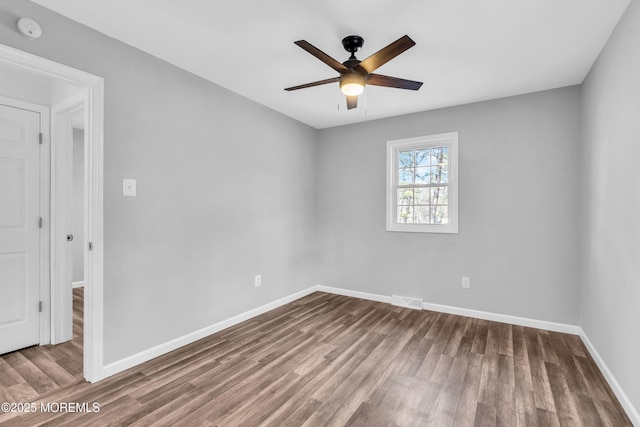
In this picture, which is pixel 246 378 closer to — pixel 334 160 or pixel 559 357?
pixel 559 357

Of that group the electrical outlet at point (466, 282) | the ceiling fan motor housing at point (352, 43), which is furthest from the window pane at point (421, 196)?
the ceiling fan motor housing at point (352, 43)

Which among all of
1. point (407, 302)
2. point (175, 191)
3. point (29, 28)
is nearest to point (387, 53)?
point (175, 191)

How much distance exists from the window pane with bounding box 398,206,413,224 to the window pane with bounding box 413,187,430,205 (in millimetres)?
133

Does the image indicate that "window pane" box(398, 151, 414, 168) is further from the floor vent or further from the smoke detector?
the smoke detector

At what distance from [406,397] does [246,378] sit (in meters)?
1.16

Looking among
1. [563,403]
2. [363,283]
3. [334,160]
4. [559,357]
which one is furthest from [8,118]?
[559,357]

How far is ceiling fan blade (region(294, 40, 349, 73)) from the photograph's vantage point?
193 centimetres

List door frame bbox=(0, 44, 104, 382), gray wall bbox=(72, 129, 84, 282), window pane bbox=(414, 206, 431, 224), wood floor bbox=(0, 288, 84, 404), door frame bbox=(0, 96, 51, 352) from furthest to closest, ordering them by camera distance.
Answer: gray wall bbox=(72, 129, 84, 282)
window pane bbox=(414, 206, 431, 224)
door frame bbox=(0, 96, 51, 352)
door frame bbox=(0, 44, 104, 382)
wood floor bbox=(0, 288, 84, 404)

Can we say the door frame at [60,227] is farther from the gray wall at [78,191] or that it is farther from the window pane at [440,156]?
the window pane at [440,156]

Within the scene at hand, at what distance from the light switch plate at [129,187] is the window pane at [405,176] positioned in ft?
10.4

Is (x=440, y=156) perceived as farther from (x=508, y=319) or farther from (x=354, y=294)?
(x=354, y=294)

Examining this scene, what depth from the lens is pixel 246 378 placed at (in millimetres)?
2328

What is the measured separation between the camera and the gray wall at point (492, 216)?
129 inches

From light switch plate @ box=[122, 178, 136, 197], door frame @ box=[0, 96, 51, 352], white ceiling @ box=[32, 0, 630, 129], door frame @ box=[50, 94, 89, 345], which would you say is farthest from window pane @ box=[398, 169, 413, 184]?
door frame @ box=[0, 96, 51, 352]
